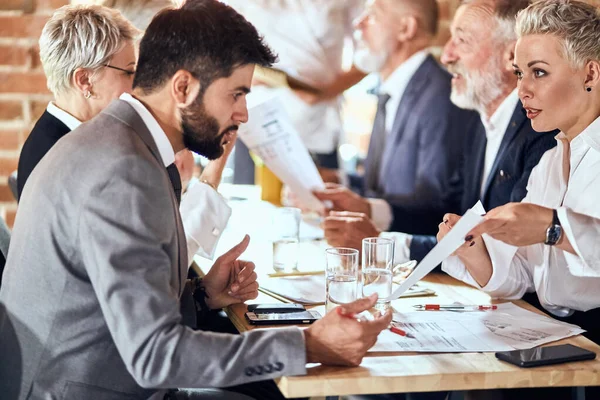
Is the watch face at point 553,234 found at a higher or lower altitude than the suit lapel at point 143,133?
lower

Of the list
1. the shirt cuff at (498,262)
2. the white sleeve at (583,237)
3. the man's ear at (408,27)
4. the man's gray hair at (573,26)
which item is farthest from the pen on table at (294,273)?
the man's ear at (408,27)

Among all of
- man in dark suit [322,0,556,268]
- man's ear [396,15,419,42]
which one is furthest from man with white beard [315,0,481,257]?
man in dark suit [322,0,556,268]

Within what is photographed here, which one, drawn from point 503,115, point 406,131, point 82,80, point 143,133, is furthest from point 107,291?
point 406,131

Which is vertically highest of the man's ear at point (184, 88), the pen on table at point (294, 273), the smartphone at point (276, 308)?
the man's ear at point (184, 88)

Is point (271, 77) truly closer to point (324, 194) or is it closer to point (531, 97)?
point (324, 194)

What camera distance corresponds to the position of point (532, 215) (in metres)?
1.54

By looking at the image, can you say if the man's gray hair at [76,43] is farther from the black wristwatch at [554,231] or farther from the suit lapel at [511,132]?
the black wristwatch at [554,231]

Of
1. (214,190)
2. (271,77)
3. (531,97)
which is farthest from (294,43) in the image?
(531,97)

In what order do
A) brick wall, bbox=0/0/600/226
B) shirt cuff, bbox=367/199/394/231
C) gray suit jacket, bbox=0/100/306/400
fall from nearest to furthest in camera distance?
gray suit jacket, bbox=0/100/306/400
shirt cuff, bbox=367/199/394/231
brick wall, bbox=0/0/600/226

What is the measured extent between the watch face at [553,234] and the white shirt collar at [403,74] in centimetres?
191

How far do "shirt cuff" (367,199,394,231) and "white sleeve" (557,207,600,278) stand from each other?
1263mm

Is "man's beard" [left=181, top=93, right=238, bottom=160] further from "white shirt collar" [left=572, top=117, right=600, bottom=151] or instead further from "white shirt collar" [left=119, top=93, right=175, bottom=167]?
"white shirt collar" [left=572, top=117, right=600, bottom=151]

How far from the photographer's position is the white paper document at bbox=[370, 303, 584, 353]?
1399 mm

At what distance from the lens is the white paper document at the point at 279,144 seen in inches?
98.7
